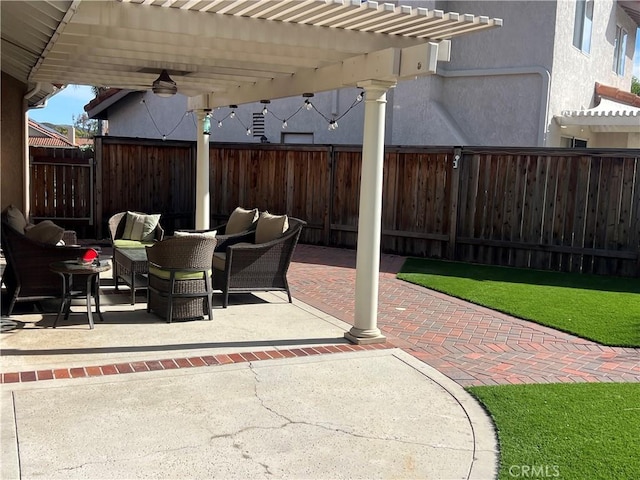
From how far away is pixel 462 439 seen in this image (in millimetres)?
4273

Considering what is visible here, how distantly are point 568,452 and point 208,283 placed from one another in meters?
4.31

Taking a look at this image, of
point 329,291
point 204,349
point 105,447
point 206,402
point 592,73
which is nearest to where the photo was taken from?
point 105,447

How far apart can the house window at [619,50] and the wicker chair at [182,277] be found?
656 inches

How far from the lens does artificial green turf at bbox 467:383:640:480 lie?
12.5ft

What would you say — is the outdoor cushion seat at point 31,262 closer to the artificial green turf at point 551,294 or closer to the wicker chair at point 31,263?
the wicker chair at point 31,263

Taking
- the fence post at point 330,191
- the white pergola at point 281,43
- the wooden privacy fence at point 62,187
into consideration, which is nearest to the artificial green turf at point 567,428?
the white pergola at point 281,43

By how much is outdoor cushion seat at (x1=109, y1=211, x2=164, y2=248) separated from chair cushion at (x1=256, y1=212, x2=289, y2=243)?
182 cm

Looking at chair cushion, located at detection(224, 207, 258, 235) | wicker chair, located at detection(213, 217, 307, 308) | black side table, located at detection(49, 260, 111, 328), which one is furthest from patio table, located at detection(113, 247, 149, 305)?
chair cushion, located at detection(224, 207, 258, 235)

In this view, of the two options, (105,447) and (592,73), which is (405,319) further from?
(592,73)

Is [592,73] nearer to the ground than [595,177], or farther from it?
farther from it

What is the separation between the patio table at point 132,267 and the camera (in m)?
7.63

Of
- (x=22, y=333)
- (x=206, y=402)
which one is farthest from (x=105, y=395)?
(x=22, y=333)

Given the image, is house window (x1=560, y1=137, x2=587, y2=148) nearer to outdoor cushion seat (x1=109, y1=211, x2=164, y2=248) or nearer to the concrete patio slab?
outdoor cushion seat (x1=109, y1=211, x2=164, y2=248)

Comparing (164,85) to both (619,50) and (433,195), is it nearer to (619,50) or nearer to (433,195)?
(433,195)
